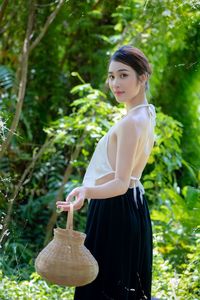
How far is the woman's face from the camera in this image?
2.53 metres

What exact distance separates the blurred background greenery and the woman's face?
54.7 inches

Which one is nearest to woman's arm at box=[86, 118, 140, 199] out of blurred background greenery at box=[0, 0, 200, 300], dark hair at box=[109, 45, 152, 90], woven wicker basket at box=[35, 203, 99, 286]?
woven wicker basket at box=[35, 203, 99, 286]

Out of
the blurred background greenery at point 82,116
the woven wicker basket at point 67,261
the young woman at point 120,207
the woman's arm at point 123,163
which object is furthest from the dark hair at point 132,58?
the blurred background greenery at point 82,116

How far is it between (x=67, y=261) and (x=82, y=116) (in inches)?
102

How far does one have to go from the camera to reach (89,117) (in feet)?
15.5

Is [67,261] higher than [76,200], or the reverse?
[76,200]

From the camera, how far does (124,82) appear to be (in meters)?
2.53

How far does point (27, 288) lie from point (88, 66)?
2.87 m

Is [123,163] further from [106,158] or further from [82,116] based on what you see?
[82,116]

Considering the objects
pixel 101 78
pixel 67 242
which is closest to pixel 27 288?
pixel 67 242

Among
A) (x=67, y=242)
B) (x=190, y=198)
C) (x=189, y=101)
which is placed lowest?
→ (x=67, y=242)

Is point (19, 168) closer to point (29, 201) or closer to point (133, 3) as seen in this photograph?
point (29, 201)

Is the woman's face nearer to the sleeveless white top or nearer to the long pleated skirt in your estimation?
the sleeveless white top

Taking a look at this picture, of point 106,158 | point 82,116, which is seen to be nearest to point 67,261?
point 106,158
